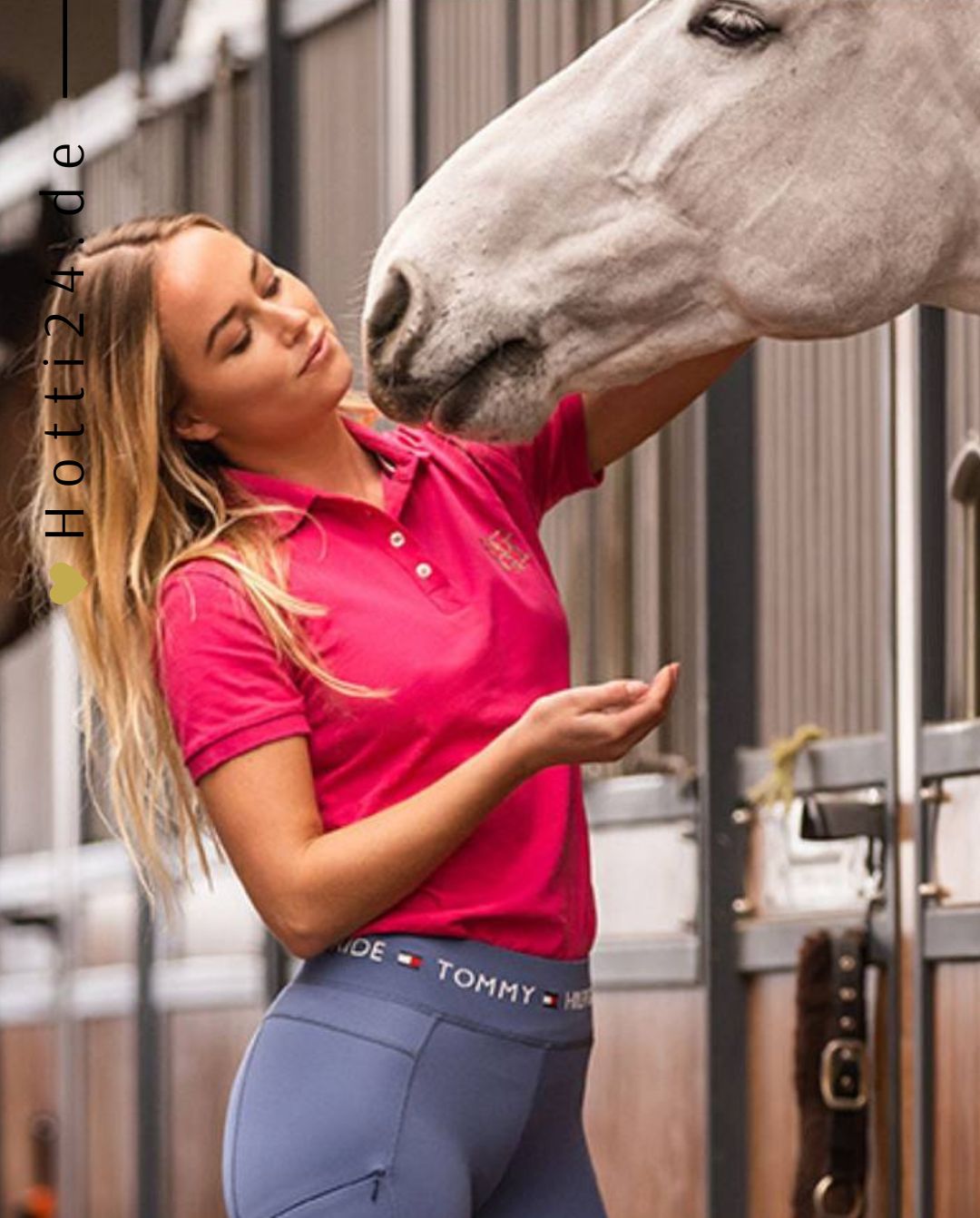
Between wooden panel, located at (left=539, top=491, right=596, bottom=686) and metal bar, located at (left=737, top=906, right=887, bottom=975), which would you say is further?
wooden panel, located at (left=539, top=491, right=596, bottom=686)

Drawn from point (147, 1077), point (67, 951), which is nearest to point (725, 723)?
point (147, 1077)

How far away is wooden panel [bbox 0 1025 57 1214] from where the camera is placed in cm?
543

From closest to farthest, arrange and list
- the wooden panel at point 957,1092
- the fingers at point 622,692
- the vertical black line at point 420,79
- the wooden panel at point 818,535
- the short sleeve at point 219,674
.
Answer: the fingers at point 622,692
the short sleeve at point 219,674
the wooden panel at point 957,1092
the wooden panel at point 818,535
the vertical black line at point 420,79

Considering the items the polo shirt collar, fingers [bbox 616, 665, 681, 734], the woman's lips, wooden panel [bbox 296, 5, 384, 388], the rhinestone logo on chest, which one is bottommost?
fingers [bbox 616, 665, 681, 734]

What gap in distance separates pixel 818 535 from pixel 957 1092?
2.19 ft

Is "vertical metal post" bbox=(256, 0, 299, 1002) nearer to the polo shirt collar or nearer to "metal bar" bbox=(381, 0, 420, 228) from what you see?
"metal bar" bbox=(381, 0, 420, 228)

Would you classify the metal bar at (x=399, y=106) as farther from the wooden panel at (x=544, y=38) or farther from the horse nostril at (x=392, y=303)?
the horse nostril at (x=392, y=303)

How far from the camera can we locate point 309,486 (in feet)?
6.19

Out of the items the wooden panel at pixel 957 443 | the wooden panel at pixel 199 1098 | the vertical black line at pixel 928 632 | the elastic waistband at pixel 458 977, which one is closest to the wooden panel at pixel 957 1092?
the vertical black line at pixel 928 632

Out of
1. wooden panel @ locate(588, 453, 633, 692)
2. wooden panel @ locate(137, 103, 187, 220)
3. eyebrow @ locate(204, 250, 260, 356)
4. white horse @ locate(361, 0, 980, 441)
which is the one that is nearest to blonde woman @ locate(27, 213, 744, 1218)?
eyebrow @ locate(204, 250, 260, 356)

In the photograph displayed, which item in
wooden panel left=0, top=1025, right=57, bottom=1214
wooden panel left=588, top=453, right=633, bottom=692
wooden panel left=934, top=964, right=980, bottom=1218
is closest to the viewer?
wooden panel left=934, top=964, right=980, bottom=1218

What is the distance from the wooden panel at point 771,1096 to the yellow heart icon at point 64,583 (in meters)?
1.12

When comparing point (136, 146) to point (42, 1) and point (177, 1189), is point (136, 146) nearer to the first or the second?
point (42, 1)

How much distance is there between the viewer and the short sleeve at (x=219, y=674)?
176cm
